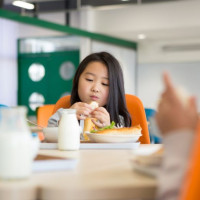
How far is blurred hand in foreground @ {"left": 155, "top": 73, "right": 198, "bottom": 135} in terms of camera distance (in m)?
0.86

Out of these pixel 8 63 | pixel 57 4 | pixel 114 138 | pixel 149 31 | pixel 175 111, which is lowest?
pixel 114 138

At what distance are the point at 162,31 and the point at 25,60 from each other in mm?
3024

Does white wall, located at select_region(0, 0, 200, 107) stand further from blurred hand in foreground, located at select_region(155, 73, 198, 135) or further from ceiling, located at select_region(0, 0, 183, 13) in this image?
blurred hand in foreground, located at select_region(155, 73, 198, 135)

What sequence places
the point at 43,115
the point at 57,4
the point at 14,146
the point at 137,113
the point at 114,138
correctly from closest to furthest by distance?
1. the point at 14,146
2. the point at 114,138
3. the point at 137,113
4. the point at 43,115
5. the point at 57,4

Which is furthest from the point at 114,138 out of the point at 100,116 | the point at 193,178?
the point at 193,178

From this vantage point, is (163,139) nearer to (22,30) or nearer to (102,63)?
(102,63)

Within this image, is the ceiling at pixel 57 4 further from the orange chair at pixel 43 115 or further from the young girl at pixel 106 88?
the young girl at pixel 106 88

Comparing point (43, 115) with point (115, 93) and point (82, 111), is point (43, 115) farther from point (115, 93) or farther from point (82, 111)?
point (82, 111)

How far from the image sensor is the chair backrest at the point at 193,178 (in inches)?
31.9

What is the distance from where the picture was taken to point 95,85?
2.49m

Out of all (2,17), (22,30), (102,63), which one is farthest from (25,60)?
(102,63)

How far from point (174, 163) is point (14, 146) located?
13.4 inches

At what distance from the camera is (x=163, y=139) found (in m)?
0.90

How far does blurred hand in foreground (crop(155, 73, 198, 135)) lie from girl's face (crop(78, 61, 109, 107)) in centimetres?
160
